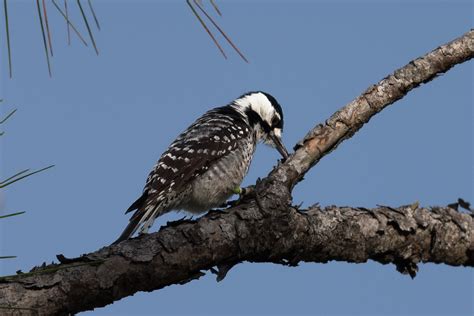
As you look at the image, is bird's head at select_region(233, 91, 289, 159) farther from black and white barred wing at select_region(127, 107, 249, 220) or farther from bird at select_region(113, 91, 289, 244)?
black and white barred wing at select_region(127, 107, 249, 220)

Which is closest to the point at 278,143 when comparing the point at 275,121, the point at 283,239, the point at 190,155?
the point at 275,121

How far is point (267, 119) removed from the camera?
27.8 ft

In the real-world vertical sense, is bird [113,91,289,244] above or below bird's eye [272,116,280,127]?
below

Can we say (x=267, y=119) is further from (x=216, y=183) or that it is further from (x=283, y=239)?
(x=283, y=239)

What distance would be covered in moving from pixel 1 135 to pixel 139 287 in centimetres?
117

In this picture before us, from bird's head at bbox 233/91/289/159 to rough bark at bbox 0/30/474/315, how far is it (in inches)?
129

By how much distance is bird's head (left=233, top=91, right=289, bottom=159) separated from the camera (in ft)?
27.7

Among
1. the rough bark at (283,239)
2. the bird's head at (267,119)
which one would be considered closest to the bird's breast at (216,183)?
the bird's head at (267,119)

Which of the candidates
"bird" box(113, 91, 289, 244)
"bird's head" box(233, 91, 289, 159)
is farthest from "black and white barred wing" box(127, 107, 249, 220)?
"bird's head" box(233, 91, 289, 159)

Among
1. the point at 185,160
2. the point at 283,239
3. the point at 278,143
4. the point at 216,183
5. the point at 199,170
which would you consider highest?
the point at 278,143

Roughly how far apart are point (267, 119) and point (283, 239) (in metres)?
4.36

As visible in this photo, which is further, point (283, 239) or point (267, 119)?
point (267, 119)

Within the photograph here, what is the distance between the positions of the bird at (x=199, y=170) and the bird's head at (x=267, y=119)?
1.48 feet

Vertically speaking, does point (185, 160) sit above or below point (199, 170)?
above
